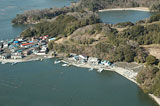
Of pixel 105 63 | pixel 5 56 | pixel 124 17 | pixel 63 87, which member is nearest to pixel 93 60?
pixel 105 63

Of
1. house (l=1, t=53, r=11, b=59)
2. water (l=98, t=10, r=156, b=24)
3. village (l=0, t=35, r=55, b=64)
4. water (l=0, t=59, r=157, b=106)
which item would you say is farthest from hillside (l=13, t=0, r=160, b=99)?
water (l=98, t=10, r=156, b=24)

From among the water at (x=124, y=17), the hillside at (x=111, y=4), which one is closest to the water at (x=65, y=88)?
the water at (x=124, y=17)

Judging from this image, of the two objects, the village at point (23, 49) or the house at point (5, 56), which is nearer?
the village at point (23, 49)

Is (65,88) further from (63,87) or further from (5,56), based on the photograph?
(5,56)

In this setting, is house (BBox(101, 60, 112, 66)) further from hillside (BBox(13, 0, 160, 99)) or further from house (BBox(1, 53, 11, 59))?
house (BBox(1, 53, 11, 59))

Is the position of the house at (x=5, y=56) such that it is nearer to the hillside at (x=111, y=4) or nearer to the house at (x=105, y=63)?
the house at (x=105, y=63)

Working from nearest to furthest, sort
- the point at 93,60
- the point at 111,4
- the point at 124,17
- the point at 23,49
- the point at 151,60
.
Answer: the point at 151,60
the point at 93,60
the point at 23,49
the point at 124,17
the point at 111,4

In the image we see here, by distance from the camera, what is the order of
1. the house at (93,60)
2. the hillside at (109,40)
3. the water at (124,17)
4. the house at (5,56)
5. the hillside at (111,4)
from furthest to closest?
the hillside at (111,4)
the water at (124,17)
the house at (5,56)
the house at (93,60)
the hillside at (109,40)
